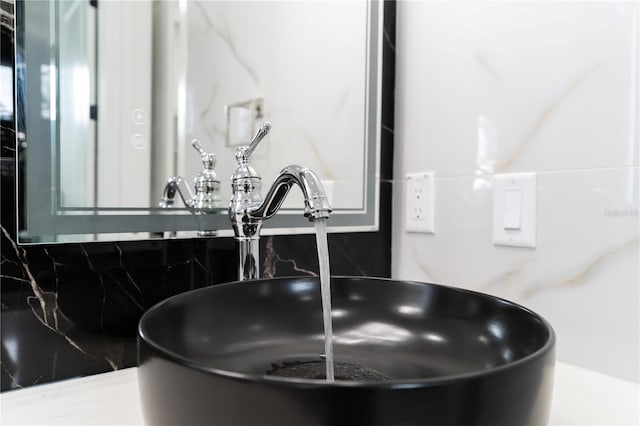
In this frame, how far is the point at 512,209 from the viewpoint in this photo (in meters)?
0.84

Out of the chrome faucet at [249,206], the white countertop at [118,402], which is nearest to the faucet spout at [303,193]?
the chrome faucet at [249,206]

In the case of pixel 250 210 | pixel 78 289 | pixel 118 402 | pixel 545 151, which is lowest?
pixel 118 402

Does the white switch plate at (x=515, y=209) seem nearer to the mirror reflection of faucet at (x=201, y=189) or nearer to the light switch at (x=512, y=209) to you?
the light switch at (x=512, y=209)

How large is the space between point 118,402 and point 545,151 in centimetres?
79

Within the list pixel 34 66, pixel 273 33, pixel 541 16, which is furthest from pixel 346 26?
pixel 34 66

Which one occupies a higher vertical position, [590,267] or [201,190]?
[201,190]

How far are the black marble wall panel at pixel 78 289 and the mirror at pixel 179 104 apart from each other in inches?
0.9

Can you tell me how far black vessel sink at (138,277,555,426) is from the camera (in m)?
0.32

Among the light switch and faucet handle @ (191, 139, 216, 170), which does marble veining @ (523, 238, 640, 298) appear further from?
faucet handle @ (191, 139, 216, 170)

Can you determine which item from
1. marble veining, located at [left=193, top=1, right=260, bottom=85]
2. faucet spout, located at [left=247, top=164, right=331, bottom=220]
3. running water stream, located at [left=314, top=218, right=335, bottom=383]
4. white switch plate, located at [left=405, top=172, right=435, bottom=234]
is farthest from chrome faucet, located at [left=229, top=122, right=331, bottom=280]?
white switch plate, located at [left=405, top=172, right=435, bottom=234]

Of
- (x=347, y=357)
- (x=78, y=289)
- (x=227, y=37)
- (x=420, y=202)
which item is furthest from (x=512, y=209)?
(x=78, y=289)

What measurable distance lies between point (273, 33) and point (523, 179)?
1.91 ft

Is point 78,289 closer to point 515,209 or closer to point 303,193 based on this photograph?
point 303,193

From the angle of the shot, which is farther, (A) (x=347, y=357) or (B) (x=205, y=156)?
(B) (x=205, y=156)
